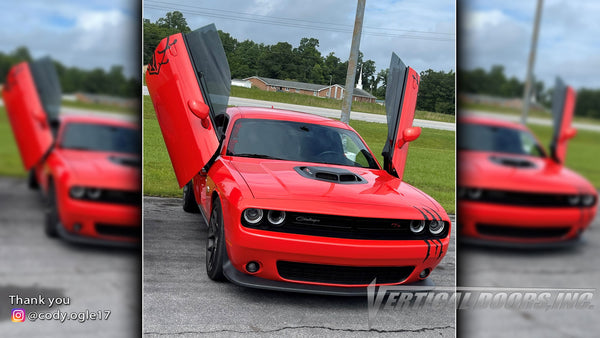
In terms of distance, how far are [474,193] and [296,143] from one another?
6.95 ft

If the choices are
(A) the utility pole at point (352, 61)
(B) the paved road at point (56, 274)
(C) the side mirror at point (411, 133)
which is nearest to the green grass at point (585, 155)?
(B) the paved road at point (56, 274)

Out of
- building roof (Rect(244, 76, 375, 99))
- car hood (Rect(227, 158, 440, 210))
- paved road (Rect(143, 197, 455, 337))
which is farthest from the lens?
building roof (Rect(244, 76, 375, 99))

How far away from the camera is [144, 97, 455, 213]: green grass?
11.3 ft

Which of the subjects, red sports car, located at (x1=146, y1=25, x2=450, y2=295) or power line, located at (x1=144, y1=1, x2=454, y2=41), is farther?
power line, located at (x1=144, y1=1, x2=454, y2=41)

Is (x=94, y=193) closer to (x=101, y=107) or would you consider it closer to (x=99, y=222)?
(x=99, y=222)

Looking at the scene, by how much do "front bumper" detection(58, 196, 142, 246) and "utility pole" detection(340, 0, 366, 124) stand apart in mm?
2693

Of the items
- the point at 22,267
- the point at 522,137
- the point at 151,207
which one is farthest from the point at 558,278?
the point at 151,207

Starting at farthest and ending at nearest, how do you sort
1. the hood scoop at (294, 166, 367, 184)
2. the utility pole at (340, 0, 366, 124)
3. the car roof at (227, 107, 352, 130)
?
the car roof at (227, 107, 352, 130) < the utility pole at (340, 0, 366, 124) < the hood scoop at (294, 166, 367, 184)

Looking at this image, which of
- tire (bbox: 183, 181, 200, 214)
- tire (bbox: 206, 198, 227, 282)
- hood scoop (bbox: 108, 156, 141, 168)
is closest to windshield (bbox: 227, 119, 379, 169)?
tire (bbox: 206, 198, 227, 282)

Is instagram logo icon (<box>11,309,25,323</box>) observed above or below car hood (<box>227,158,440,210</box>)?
below

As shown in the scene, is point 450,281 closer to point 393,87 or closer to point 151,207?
point 393,87

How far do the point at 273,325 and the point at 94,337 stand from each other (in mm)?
1024

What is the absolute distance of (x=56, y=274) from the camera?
202cm

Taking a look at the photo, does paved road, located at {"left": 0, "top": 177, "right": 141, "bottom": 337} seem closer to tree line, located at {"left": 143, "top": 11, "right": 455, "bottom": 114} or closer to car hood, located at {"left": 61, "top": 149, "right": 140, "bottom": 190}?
car hood, located at {"left": 61, "top": 149, "right": 140, "bottom": 190}
